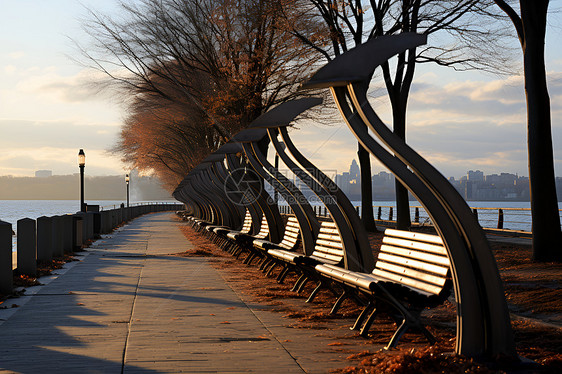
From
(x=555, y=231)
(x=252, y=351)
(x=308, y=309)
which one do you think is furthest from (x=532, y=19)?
(x=252, y=351)

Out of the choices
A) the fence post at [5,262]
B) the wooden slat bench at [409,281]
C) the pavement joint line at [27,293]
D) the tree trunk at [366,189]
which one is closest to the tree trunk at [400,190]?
the tree trunk at [366,189]

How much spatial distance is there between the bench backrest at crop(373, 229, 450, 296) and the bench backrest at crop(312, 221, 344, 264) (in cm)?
164

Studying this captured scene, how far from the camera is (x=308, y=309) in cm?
804

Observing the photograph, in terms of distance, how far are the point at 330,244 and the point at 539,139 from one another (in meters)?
5.40

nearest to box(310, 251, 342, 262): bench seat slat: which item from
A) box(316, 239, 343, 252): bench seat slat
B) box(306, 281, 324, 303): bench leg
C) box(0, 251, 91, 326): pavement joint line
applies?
box(316, 239, 343, 252): bench seat slat

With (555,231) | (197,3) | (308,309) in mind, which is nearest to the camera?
(308,309)

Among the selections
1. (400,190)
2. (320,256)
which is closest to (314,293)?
(320,256)

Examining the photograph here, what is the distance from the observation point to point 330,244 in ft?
30.8

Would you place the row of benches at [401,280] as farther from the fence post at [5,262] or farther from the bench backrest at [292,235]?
the fence post at [5,262]

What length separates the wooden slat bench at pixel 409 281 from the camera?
5520 millimetres

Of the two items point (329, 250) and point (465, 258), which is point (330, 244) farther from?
point (465, 258)

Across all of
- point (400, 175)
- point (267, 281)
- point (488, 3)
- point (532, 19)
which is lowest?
point (267, 281)

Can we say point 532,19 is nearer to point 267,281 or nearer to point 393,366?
point 267,281

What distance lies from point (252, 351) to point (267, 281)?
513 centimetres
